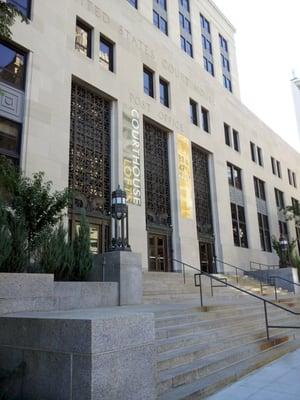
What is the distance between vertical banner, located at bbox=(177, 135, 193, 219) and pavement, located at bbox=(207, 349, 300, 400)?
45.1 feet

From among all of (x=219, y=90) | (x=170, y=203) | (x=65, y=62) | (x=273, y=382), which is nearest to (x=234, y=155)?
(x=219, y=90)

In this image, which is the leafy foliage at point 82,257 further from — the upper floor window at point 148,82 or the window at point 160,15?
the window at point 160,15

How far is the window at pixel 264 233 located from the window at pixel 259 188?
5.68 ft

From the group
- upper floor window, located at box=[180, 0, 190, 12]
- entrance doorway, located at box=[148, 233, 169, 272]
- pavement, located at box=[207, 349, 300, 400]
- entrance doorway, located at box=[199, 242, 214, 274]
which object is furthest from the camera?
upper floor window, located at box=[180, 0, 190, 12]

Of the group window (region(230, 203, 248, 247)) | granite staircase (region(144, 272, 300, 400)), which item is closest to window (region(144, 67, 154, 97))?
window (region(230, 203, 248, 247))

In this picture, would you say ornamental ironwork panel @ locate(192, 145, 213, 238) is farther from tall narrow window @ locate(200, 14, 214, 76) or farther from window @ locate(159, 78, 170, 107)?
tall narrow window @ locate(200, 14, 214, 76)

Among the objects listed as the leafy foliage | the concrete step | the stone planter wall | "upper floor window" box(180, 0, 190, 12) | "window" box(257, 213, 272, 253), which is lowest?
the concrete step

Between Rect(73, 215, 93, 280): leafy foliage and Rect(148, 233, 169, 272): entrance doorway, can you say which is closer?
Rect(73, 215, 93, 280): leafy foliage

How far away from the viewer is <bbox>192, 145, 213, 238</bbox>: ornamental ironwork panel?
2269 centimetres

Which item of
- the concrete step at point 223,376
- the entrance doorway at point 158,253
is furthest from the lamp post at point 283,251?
the concrete step at point 223,376

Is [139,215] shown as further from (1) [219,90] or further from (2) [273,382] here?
(1) [219,90]

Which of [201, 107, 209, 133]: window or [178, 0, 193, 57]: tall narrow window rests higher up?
[178, 0, 193, 57]: tall narrow window

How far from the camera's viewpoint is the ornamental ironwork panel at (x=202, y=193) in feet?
74.4

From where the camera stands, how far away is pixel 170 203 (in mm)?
20281
